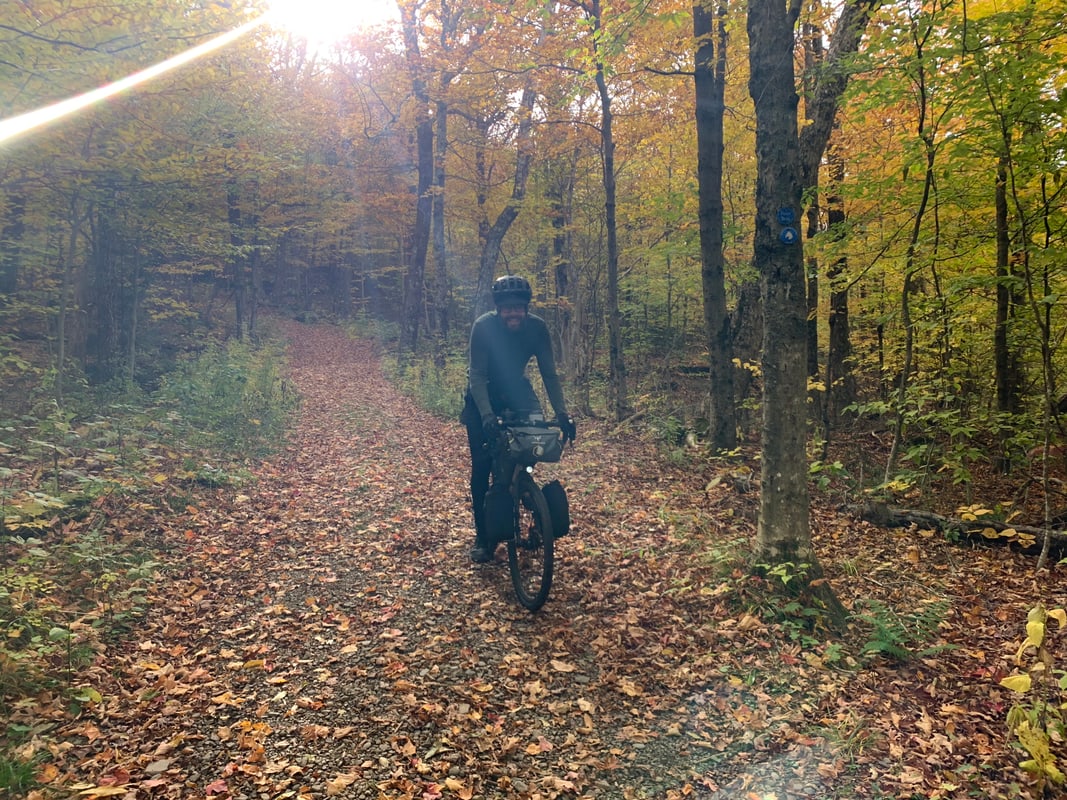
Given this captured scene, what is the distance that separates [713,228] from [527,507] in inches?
256

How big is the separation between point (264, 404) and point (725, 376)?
30.5 ft

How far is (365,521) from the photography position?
283 inches

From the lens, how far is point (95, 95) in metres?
8.19

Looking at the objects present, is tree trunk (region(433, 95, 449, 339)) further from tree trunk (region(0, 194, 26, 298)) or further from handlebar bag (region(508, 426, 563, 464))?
handlebar bag (region(508, 426, 563, 464))

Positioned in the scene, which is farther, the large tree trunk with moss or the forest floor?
the large tree trunk with moss

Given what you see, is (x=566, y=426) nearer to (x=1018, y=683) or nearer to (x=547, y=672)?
(x=547, y=672)

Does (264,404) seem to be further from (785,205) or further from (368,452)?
(785,205)

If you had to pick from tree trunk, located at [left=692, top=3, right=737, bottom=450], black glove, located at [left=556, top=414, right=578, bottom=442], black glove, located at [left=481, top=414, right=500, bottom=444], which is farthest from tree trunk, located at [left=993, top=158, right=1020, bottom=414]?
black glove, located at [left=481, top=414, right=500, bottom=444]

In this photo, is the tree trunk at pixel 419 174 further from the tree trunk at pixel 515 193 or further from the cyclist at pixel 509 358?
the cyclist at pixel 509 358

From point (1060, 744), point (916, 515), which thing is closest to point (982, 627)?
point (1060, 744)

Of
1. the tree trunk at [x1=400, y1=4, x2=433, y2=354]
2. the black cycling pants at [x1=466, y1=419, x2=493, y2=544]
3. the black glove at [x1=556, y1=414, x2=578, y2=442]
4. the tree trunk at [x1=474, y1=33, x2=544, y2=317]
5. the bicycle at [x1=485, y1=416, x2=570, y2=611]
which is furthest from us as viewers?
the tree trunk at [x1=400, y1=4, x2=433, y2=354]

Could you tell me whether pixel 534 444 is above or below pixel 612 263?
below

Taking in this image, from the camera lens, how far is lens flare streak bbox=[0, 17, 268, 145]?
25.6 feet

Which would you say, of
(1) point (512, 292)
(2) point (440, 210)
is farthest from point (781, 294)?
(2) point (440, 210)
